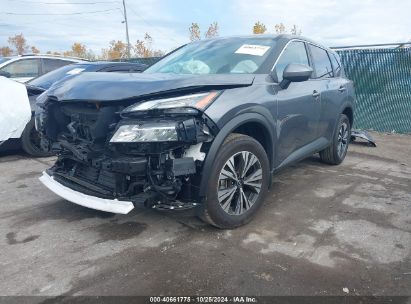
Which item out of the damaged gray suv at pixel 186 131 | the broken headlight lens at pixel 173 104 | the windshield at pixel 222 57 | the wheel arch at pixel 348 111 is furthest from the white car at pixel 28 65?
the broken headlight lens at pixel 173 104

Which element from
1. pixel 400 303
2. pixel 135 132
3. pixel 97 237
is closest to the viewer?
pixel 400 303

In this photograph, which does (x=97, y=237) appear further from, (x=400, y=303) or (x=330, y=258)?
(x=400, y=303)

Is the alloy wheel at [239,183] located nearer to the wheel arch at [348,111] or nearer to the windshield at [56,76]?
the wheel arch at [348,111]

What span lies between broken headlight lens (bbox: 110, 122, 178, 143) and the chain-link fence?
7.83 meters

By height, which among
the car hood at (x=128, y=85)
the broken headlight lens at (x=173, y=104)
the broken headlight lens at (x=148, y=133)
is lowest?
the broken headlight lens at (x=148, y=133)

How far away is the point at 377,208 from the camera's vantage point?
401 cm

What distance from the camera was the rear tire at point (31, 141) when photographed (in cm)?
577

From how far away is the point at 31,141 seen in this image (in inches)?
234

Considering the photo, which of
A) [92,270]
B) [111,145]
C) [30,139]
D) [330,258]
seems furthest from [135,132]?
[30,139]

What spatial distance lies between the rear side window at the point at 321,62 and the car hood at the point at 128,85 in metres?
1.83

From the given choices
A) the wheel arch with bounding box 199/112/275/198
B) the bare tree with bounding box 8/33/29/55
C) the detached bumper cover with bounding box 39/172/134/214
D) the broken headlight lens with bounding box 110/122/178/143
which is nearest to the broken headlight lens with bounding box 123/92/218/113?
the broken headlight lens with bounding box 110/122/178/143

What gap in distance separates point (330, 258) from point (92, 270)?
5.94 feet

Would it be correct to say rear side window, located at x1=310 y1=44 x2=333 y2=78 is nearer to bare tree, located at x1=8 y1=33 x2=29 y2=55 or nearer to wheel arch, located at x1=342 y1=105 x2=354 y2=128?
wheel arch, located at x1=342 y1=105 x2=354 y2=128

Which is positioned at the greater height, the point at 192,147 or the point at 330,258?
the point at 192,147
